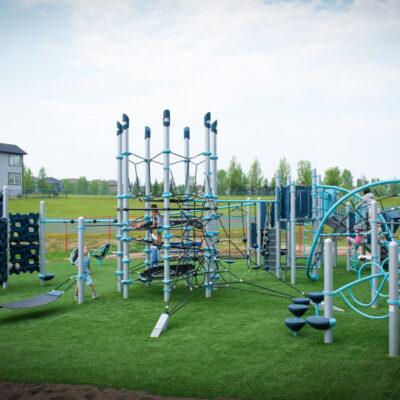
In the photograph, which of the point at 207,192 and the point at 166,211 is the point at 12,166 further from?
the point at 166,211

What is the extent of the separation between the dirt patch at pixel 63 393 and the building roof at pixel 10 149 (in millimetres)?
63468

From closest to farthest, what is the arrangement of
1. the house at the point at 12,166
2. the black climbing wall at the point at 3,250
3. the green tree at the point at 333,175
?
the black climbing wall at the point at 3,250
the green tree at the point at 333,175
the house at the point at 12,166

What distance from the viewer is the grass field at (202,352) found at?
5.14m

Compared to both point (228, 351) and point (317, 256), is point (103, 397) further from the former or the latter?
point (317, 256)

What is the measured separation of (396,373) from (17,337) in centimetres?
552

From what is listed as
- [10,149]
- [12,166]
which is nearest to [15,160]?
[12,166]

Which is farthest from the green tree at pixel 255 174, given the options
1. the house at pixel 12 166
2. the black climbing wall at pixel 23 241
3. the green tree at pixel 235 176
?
the black climbing wall at pixel 23 241

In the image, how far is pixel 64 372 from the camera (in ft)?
18.6

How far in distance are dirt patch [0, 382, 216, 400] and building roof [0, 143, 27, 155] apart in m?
63.5

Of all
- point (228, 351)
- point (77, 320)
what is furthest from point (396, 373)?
point (77, 320)

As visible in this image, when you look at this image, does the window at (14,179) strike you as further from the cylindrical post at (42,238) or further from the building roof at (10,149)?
the cylindrical post at (42,238)

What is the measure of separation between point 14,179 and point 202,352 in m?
66.6

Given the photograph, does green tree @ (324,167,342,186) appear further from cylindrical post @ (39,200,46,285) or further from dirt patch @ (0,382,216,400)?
dirt patch @ (0,382,216,400)

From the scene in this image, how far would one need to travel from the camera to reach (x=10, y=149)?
65688 mm
